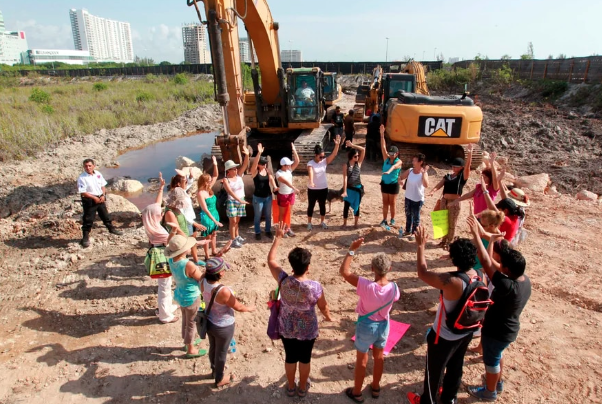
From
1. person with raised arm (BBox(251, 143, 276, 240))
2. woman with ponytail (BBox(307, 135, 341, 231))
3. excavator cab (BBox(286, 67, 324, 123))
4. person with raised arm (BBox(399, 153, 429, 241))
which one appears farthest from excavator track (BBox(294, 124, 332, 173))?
person with raised arm (BBox(399, 153, 429, 241))

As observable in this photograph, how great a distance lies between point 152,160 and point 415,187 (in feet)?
36.9

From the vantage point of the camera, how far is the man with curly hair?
298 cm

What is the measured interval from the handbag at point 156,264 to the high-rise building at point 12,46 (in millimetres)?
178131

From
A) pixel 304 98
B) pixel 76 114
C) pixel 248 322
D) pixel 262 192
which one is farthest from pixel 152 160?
pixel 248 322

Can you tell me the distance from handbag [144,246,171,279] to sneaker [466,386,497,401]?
335 centimetres

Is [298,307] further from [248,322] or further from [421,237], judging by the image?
[248,322]

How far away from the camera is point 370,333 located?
3.27m

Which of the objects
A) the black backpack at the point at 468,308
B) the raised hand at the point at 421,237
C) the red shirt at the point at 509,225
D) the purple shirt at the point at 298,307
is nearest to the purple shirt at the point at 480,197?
the red shirt at the point at 509,225

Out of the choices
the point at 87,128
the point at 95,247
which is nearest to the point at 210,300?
the point at 95,247

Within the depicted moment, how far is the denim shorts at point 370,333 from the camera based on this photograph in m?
3.26

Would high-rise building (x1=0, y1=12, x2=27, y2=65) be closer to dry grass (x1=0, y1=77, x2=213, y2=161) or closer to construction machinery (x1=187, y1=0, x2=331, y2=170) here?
dry grass (x1=0, y1=77, x2=213, y2=161)

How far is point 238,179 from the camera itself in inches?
249

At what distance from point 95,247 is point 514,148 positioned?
12.9 m

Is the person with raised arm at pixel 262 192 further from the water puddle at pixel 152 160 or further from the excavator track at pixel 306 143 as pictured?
the water puddle at pixel 152 160
